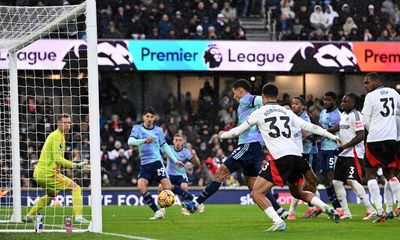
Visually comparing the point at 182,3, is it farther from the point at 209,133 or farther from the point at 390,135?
the point at 390,135

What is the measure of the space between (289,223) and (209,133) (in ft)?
56.4

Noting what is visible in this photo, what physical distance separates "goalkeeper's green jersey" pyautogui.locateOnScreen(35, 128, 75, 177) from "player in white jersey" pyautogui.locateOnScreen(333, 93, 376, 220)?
15.6ft

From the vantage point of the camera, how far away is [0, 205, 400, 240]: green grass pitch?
1316 cm

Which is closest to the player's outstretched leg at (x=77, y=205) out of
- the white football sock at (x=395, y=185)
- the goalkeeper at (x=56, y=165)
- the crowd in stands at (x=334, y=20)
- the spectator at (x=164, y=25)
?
the goalkeeper at (x=56, y=165)

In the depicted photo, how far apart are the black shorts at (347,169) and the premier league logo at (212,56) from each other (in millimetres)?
15089

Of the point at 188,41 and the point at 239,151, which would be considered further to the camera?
the point at 188,41

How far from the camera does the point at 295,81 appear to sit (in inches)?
1396

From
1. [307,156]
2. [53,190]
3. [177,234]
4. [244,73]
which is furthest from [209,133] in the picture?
[177,234]

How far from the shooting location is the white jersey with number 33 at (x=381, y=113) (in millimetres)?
15742

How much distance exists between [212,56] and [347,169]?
15331 mm

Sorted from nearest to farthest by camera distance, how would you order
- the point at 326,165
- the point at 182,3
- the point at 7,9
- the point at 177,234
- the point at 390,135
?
the point at 177,234 → the point at 390,135 → the point at 7,9 → the point at 326,165 → the point at 182,3

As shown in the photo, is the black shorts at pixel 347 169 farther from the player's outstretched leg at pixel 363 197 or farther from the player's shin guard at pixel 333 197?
the player's shin guard at pixel 333 197

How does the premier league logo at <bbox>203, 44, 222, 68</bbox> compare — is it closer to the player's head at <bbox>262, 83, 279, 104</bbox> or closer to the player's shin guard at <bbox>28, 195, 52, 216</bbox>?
the player's shin guard at <bbox>28, 195, 52, 216</bbox>

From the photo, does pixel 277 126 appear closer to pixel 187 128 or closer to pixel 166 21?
pixel 187 128
